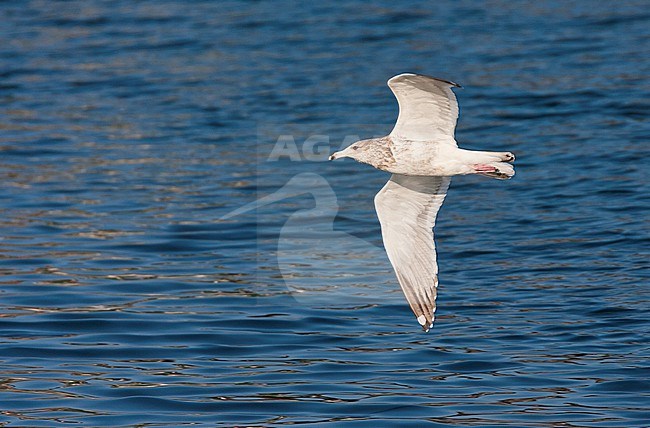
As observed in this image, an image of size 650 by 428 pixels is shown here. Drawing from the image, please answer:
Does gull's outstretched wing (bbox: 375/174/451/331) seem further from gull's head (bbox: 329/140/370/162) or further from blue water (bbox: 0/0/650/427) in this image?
blue water (bbox: 0/0/650/427)

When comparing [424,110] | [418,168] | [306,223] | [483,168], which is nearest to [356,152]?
[418,168]

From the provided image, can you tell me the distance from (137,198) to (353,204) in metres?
2.39

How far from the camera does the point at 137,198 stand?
13.8 meters

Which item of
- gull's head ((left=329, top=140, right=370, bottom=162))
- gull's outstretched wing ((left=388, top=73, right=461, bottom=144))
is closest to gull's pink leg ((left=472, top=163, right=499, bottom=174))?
gull's outstretched wing ((left=388, top=73, right=461, bottom=144))

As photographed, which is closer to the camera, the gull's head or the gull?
the gull

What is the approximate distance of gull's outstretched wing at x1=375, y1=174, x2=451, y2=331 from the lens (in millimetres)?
8562

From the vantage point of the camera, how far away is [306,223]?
13.1 meters

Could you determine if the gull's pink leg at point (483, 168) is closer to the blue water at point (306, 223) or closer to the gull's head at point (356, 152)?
the gull's head at point (356, 152)

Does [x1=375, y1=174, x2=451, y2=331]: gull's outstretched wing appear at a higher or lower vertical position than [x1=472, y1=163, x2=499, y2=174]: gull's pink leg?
lower

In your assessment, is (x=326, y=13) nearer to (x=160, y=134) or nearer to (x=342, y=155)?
(x=160, y=134)

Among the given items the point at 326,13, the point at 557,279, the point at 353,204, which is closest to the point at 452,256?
the point at 557,279

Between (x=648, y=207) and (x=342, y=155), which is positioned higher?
(x=342, y=155)

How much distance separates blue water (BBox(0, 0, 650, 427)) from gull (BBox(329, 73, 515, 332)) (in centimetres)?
77

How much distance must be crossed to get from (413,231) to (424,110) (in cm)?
94
